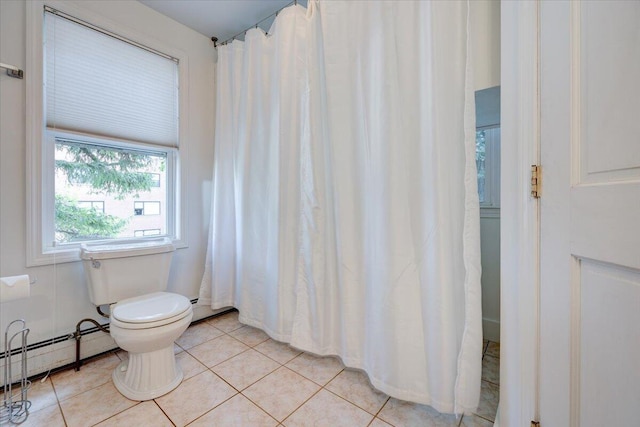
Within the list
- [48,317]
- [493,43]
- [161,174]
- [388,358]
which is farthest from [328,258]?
[48,317]

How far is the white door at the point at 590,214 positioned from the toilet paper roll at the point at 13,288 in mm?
2134

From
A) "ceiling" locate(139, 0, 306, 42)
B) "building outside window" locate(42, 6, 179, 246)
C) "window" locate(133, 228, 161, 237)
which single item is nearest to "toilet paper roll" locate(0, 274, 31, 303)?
"building outside window" locate(42, 6, 179, 246)

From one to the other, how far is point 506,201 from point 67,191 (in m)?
2.40

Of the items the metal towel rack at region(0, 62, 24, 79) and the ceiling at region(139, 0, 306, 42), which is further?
the ceiling at region(139, 0, 306, 42)

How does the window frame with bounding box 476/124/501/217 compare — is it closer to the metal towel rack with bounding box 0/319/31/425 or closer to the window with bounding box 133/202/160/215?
the window with bounding box 133/202/160/215

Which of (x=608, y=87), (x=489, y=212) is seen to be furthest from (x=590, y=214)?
(x=489, y=212)

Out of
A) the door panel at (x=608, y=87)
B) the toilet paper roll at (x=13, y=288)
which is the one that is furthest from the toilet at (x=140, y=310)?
the door panel at (x=608, y=87)

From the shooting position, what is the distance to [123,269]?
163 cm

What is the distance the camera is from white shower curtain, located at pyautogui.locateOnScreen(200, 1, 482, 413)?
1.16 m

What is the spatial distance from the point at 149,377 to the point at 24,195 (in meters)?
1.22

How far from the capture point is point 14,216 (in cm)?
145

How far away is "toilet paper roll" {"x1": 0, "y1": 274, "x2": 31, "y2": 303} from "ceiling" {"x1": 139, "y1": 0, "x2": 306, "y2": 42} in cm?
192

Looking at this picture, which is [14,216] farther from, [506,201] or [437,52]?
[506,201]

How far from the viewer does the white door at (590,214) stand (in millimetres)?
623
